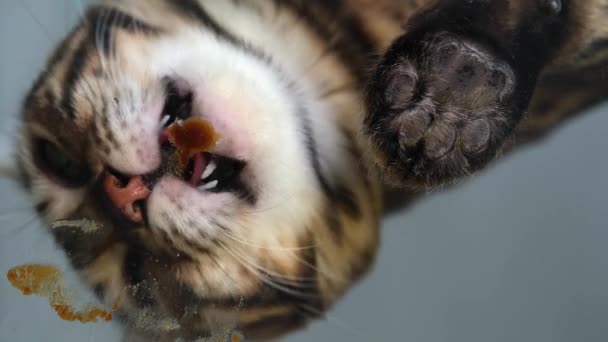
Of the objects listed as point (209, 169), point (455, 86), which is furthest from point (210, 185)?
point (455, 86)

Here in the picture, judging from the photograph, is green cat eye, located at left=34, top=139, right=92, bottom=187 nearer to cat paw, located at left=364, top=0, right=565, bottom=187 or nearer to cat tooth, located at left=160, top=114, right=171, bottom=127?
cat tooth, located at left=160, top=114, right=171, bottom=127

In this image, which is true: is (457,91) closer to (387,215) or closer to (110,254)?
(387,215)

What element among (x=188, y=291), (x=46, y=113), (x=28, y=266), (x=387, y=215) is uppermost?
(x=46, y=113)

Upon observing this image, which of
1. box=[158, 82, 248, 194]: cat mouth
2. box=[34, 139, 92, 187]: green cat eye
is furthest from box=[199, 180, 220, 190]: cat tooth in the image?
box=[34, 139, 92, 187]: green cat eye

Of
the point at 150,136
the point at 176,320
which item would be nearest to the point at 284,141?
the point at 150,136

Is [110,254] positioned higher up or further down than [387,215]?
higher up

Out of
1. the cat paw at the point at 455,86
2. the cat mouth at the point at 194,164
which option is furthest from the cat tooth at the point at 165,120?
the cat paw at the point at 455,86
